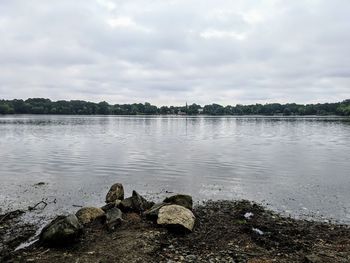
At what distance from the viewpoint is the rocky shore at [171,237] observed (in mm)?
10898

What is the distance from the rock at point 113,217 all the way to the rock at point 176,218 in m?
1.71

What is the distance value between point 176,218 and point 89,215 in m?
3.87

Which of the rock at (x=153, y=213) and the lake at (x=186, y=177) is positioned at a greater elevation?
the rock at (x=153, y=213)

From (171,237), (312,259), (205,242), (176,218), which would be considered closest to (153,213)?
(176,218)

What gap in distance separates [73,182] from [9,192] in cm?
422

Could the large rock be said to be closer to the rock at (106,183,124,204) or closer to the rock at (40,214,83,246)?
the rock at (106,183,124,204)

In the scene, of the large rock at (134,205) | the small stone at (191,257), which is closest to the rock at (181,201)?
the large rock at (134,205)

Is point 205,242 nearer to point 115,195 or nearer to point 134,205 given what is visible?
point 134,205

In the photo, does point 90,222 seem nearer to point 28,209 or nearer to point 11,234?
point 11,234

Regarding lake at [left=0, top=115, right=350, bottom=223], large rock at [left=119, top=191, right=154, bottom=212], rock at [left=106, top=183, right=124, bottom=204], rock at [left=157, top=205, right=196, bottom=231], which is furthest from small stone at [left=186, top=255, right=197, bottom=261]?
rock at [left=106, top=183, right=124, bottom=204]

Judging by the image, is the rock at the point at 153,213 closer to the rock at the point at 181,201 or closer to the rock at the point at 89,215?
the rock at the point at 181,201

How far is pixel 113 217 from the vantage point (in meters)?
14.4

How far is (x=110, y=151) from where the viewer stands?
41.3 metres

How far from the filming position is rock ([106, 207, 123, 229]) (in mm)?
13852
